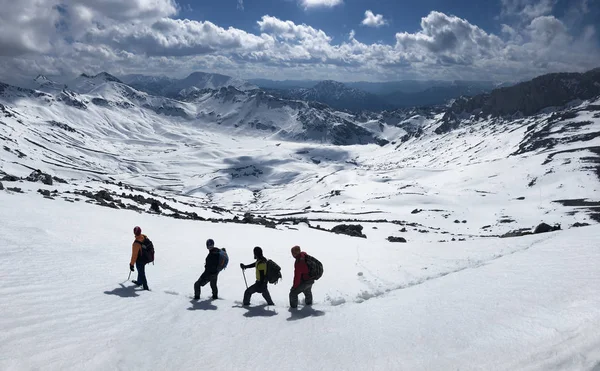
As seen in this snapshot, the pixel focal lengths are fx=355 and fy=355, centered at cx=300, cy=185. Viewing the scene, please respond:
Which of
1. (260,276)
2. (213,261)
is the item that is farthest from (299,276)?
(213,261)

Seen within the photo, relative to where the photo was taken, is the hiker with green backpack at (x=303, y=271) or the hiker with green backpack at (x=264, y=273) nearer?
the hiker with green backpack at (x=303, y=271)

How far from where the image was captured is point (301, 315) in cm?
1192

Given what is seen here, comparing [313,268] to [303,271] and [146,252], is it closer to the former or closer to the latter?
[303,271]

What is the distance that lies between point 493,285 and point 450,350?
5.98 meters

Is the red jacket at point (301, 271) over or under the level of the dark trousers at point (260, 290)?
over

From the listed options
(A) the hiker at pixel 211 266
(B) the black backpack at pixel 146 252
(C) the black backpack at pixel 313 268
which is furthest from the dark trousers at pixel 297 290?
(B) the black backpack at pixel 146 252

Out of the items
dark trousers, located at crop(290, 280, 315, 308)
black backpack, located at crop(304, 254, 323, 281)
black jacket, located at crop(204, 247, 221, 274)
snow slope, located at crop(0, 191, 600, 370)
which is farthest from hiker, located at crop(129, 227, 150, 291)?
black backpack, located at crop(304, 254, 323, 281)

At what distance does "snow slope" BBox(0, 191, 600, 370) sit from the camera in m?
7.96

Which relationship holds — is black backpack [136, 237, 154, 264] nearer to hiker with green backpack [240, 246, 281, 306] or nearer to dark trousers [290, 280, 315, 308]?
hiker with green backpack [240, 246, 281, 306]

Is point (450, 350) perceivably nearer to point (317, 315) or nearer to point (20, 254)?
point (317, 315)

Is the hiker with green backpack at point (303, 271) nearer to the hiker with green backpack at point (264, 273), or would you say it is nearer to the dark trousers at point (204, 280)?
the hiker with green backpack at point (264, 273)

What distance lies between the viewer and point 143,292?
45.2 ft

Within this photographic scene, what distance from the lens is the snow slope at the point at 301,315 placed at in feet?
26.1

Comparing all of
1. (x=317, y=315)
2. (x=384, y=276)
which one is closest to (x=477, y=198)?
(x=384, y=276)
